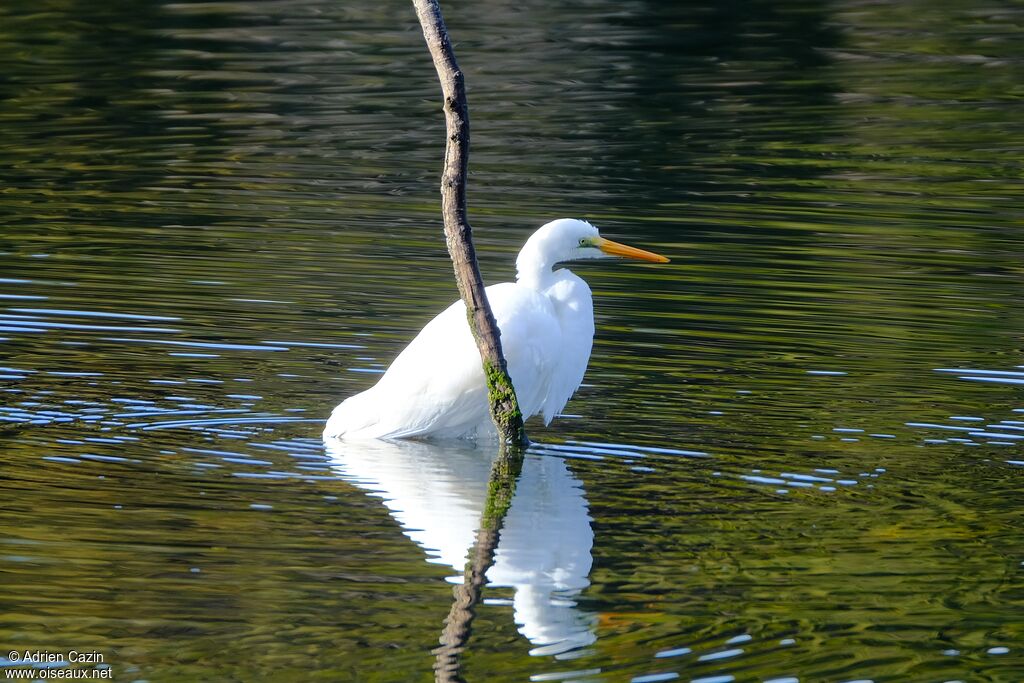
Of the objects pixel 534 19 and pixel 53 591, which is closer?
pixel 53 591

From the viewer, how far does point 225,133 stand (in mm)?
18125

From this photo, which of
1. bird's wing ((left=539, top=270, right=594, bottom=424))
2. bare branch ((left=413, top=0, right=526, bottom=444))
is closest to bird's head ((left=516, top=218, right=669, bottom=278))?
bird's wing ((left=539, top=270, right=594, bottom=424))

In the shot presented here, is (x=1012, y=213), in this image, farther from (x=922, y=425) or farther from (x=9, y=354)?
(x=9, y=354)

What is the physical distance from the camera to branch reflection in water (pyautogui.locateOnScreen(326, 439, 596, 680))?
5.80 meters

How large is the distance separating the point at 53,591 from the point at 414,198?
9288mm

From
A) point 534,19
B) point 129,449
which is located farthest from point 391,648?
point 534,19

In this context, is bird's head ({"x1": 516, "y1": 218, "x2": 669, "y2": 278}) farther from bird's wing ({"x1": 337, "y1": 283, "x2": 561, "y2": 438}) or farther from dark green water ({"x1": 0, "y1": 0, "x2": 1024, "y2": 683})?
dark green water ({"x1": 0, "y1": 0, "x2": 1024, "y2": 683})

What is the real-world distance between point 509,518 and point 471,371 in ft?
4.49

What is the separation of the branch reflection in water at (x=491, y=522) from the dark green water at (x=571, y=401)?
0.09ft

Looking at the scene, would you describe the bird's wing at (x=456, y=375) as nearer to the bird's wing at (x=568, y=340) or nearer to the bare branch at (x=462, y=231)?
the bird's wing at (x=568, y=340)

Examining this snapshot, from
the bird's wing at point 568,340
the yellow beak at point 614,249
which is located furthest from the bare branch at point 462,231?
the yellow beak at point 614,249

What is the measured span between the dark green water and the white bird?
0.17 metres

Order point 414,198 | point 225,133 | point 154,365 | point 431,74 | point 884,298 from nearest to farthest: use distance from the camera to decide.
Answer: point 154,365, point 884,298, point 414,198, point 225,133, point 431,74

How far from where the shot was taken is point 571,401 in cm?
905
